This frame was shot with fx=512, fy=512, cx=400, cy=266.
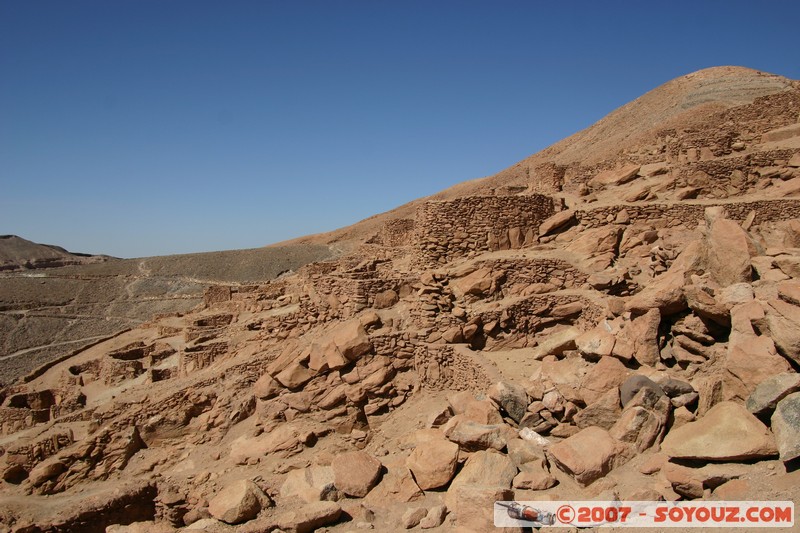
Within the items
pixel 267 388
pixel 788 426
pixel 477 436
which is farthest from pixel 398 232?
pixel 788 426

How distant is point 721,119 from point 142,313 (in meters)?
38.5

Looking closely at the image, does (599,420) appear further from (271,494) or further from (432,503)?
(271,494)

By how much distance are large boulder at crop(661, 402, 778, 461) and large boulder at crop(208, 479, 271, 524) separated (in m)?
5.76

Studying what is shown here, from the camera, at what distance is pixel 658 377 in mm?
7156

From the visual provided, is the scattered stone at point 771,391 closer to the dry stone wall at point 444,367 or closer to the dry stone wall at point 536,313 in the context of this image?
the dry stone wall at point 444,367

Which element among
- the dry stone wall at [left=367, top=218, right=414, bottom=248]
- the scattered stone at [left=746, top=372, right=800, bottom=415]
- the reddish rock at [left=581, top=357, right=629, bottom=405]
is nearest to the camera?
the scattered stone at [left=746, top=372, right=800, bottom=415]

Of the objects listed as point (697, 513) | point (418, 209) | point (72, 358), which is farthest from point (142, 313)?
point (697, 513)

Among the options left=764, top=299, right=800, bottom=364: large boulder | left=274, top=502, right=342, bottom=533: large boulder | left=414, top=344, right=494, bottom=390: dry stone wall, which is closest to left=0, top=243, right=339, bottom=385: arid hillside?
left=414, top=344, right=494, bottom=390: dry stone wall

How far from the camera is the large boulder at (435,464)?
7152 mm

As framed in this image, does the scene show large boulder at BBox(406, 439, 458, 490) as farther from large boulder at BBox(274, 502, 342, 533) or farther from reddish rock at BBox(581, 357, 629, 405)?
reddish rock at BBox(581, 357, 629, 405)

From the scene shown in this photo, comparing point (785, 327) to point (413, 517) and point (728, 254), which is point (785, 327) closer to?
point (728, 254)

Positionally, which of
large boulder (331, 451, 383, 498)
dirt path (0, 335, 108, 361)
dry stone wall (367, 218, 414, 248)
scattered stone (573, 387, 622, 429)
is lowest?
large boulder (331, 451, 383, 498)

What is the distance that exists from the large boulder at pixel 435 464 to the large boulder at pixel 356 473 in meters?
0.62

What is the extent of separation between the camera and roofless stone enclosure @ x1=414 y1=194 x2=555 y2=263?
506 inches
